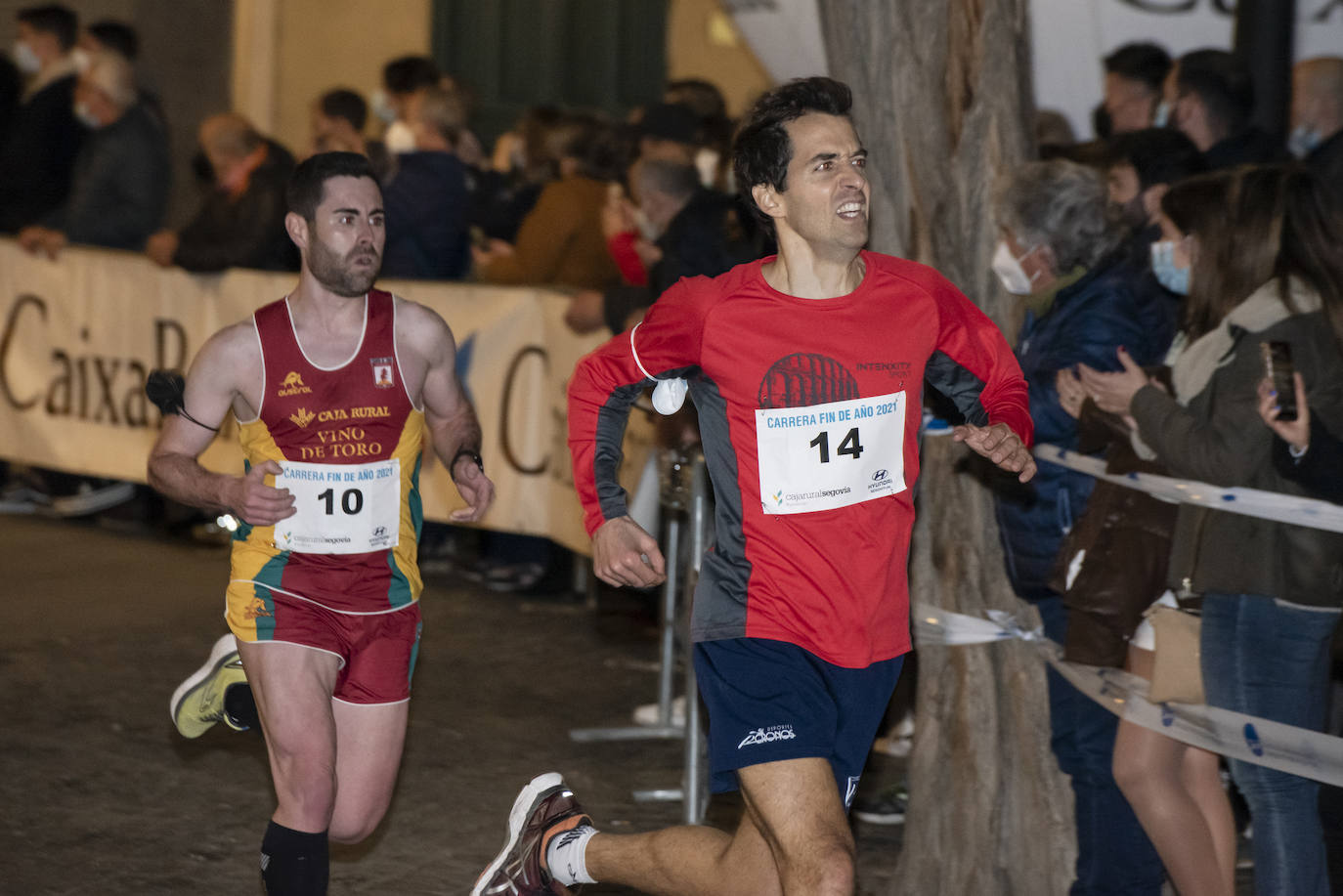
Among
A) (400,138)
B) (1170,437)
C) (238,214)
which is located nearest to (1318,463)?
(1170,437)

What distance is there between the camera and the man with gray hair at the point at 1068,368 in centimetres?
506

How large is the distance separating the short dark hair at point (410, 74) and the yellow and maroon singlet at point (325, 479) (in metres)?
6.31

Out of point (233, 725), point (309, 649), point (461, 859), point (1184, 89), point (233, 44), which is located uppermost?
point (233, 44)

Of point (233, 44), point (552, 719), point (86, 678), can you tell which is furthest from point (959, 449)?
point (233, 44)

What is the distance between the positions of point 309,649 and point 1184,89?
486 centimetres

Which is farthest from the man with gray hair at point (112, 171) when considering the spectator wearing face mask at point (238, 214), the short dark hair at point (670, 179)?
the short dark hair at point (670, 179)

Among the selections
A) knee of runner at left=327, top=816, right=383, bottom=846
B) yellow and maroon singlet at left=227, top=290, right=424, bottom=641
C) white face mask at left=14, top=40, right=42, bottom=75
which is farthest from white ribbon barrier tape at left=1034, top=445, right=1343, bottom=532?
white face mask at left=14, top=40, right=42, bottom=75

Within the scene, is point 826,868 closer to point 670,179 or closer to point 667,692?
point 667,692

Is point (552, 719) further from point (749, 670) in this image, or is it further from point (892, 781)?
point (749, 670)

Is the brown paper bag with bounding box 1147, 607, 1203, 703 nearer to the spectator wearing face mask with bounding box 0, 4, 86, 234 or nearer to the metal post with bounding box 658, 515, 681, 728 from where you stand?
the metal post with bounding box 658, 515, 681, 728

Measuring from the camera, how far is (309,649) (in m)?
4.60

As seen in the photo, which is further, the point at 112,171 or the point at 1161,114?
the point at 112,171

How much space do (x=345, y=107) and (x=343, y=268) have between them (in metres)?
5.78

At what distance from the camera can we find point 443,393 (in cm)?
495
